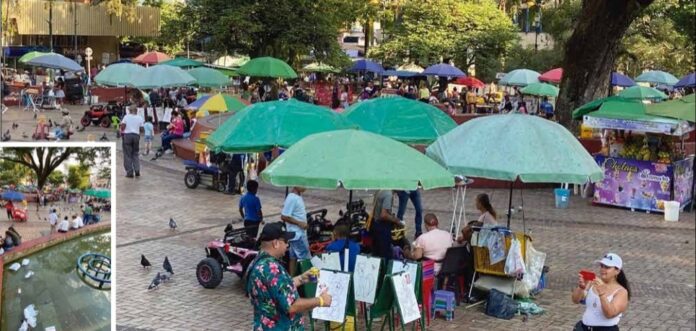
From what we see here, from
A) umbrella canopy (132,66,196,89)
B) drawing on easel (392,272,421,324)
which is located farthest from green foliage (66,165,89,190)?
umbrella canopy (132,66,196,89)

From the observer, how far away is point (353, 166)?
7887 mm

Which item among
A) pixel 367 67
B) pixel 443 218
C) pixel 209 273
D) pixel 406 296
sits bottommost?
pixel 443 218

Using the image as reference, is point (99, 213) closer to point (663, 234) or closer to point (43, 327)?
point (43, 327)

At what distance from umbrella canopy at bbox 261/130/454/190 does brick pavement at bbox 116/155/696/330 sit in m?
1.71

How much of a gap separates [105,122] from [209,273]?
18259mm

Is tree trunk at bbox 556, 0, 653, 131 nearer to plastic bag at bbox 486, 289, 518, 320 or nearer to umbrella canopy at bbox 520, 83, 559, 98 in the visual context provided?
umbrella canopy at bbox 520, 83, 559, 98

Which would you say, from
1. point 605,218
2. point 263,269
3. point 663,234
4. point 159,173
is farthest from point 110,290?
point 159,173

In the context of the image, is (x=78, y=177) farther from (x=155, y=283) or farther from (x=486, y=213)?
(x=486, y=213)

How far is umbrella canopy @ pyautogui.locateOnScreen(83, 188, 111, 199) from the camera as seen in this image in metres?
4.76

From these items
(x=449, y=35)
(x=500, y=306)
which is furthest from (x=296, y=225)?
(x=449, y=35)

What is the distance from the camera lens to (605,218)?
1564 centimetres

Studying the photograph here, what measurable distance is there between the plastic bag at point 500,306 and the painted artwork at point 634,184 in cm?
780

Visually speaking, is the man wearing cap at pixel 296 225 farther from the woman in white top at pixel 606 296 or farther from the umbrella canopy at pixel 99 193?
the umbrella canopy at pixel 99 193

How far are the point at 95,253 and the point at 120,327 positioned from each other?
3964 mm
